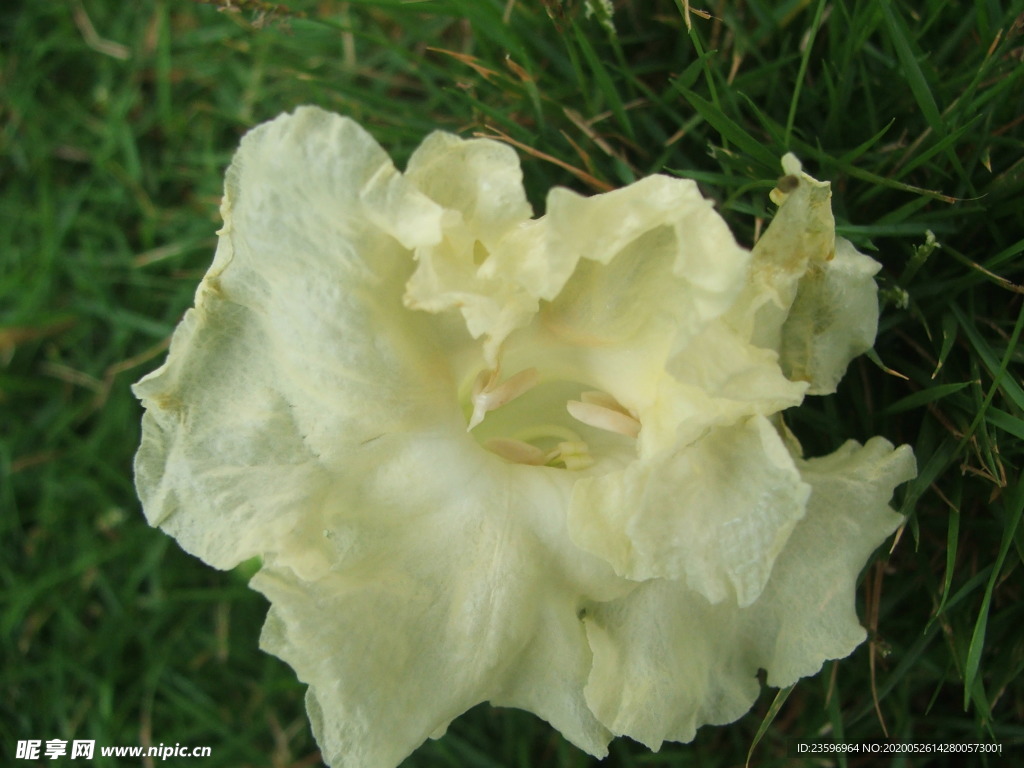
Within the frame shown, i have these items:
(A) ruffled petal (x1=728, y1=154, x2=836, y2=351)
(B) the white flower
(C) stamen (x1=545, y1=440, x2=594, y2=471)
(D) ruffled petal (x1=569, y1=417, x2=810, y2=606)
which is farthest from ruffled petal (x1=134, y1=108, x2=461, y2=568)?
(A) ruffled petal (x1=728, y1=154, x2=836, y2=351)

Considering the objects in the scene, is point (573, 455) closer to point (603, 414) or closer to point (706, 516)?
point (603, 414)

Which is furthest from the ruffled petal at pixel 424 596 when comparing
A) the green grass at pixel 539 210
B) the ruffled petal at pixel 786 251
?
the green grass at pixel 539 210

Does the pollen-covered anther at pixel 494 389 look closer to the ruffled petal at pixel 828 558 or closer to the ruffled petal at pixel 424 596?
the ruffled petal at pixel 424 596

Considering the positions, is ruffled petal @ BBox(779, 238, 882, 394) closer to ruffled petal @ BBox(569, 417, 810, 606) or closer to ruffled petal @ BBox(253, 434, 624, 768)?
ruffled petal @ BBox(569, 417, 810, 606)

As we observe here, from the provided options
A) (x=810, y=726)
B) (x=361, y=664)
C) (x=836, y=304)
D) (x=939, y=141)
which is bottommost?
(x=810, y=726)

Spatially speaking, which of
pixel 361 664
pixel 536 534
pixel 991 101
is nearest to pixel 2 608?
pixel 361 664

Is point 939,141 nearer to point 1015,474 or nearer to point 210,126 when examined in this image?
point 1015,474

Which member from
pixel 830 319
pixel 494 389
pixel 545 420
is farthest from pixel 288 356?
pixel 830 319
